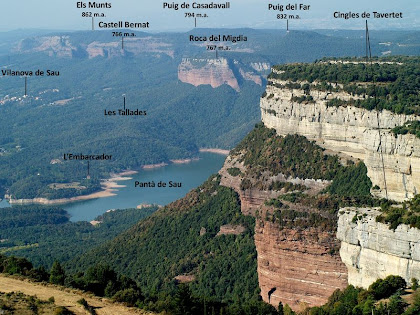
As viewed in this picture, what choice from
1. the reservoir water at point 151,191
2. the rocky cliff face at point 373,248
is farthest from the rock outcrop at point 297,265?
the reservoir water at point 151,191

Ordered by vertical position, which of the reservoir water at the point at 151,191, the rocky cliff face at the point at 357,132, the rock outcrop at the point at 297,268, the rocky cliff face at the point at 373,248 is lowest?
the reservoir water at the point at 151,191

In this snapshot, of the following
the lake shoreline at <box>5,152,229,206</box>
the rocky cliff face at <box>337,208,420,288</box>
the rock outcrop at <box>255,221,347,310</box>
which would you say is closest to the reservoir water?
the lake shoreline at <box>5,152,229,206</box>

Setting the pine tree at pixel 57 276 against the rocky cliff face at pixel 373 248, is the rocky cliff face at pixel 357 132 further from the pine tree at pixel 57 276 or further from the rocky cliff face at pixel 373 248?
the pine tree at pixel 57 276

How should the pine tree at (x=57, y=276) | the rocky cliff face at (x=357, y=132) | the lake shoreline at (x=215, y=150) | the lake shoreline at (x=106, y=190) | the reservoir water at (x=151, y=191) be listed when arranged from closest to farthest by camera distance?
the pine tree at (x=57, y=276) < the rocky cliff face at (x=357, y=132) < the reservoir water at (x=151, y=191) < the lake shoreline at (x=106, y=190) < the lake shoreline at (x=215, y=150)

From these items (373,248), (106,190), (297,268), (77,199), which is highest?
(373,248)

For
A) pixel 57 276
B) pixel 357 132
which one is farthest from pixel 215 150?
pixel 57 276

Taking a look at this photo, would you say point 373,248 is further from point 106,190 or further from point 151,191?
point 106,190
